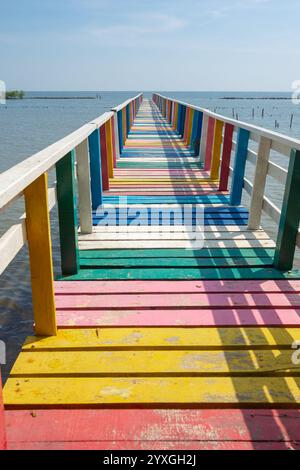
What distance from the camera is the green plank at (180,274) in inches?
145

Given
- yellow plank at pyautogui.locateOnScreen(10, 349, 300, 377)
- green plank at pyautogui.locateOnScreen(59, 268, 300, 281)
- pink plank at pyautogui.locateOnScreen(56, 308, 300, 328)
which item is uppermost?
yellow plank at pyautogui.locateOnScreen(10, 349, 300, 377)

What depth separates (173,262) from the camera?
399cm

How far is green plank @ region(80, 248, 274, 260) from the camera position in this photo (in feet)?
13.5

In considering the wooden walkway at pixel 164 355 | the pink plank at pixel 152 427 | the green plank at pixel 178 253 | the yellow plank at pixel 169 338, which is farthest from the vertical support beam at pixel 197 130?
the pink plank at pixel 152 427

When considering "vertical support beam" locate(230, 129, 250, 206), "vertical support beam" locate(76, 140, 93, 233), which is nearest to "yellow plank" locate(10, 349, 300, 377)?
"vertical support beam" locate(76, 140, 93, 233)

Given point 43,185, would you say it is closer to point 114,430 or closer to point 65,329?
point 65,329

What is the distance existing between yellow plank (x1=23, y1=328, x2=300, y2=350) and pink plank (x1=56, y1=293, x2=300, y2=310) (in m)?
0.34

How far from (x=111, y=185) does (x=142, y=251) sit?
2955mm

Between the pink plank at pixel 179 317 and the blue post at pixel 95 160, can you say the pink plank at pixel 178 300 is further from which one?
the blue post at pixel 95 160

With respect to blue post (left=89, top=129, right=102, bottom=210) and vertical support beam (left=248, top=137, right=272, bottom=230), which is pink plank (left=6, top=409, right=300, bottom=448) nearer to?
vertical support beam (left=248, top=137, right=272, bottom=230)

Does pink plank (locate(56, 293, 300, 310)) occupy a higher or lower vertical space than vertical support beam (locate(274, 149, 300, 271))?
lower

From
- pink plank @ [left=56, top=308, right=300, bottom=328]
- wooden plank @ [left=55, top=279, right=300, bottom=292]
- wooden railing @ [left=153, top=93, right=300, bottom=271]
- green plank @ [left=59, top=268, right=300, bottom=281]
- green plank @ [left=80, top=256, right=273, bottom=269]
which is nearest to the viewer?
pink plank @ [left=56, top=308, right=300, bottom=328]

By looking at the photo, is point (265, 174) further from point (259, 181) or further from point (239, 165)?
point (239, 165)
